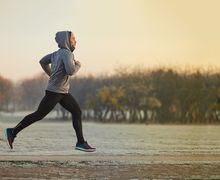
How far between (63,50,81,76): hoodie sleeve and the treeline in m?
4.13

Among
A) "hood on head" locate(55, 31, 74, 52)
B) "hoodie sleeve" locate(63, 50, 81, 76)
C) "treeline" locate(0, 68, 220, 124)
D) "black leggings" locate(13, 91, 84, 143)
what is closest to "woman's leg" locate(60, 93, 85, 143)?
"black leggings" locate(13, 91, 84, 143)

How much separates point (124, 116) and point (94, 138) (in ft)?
2.23

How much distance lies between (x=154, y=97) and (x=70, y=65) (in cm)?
580

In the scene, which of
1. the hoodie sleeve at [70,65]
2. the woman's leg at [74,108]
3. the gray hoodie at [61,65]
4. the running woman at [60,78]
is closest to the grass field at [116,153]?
the woman's leg at [74,108]

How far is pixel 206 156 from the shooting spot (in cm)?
882

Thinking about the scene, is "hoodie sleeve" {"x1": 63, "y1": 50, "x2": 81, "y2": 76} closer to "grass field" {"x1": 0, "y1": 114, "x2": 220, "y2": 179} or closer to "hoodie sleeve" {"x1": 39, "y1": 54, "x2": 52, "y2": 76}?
"hoodie sleeve" {"x1": 39, "y1": 54, "x2": 52, "y2": 76}

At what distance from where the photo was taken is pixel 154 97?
1117 centimetres

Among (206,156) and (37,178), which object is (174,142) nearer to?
(206,156)

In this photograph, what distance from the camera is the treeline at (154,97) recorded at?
33.7 feet

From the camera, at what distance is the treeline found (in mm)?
10273

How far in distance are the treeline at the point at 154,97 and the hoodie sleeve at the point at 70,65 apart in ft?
13.6

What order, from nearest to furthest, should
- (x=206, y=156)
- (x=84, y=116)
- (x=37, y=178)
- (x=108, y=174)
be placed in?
1. (x=37, y=178)
2. (x=108, y=174)
3. (x=206, y=156)
4. (x=84, y=116)

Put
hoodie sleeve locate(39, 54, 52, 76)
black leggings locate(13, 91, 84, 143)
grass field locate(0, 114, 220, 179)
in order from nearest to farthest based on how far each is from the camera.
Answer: black leggings locate(13, 91, 84, 143)
hoodie sleeve locate(39, 54, 52, 76)
grass field locate(0, 114, 220, 179)

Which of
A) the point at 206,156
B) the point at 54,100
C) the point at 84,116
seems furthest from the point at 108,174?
the point at 84,116
